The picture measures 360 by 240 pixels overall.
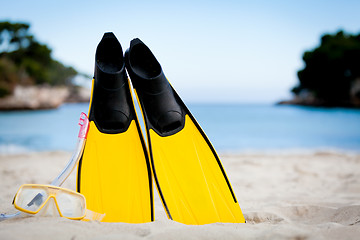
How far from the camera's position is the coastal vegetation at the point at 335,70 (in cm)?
2953

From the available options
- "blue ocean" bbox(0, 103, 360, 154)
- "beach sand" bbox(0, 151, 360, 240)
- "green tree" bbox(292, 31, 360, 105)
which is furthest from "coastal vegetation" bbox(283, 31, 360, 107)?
"beach sand" bbox(0, 151, 360, 240)

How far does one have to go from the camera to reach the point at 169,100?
73.9 inches

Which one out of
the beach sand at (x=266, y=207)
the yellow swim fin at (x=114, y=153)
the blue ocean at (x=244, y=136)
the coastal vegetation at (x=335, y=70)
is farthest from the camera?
the coastal vegetation at (x=335, y=70)

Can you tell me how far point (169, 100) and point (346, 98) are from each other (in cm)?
3454

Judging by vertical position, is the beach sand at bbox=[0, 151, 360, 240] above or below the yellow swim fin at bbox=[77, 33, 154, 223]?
below

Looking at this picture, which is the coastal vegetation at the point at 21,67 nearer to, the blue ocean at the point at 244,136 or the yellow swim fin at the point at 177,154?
the blue ocean at the point at 244,136

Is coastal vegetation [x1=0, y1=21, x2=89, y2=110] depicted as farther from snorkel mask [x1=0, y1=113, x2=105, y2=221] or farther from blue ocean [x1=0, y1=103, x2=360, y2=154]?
snorkel mask [x1=0, y1=113, x2=105, y2=221]

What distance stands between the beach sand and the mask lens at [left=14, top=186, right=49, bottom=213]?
0.05 meters

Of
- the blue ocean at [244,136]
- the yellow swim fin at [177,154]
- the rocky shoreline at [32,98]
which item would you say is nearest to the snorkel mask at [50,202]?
the yellow swim fin at [177,154]

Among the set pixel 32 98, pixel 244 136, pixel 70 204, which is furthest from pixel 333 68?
pixel 70 204

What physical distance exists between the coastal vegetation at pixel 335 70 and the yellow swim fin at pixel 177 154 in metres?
32.4

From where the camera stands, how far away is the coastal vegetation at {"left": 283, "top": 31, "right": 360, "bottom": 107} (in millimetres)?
29531

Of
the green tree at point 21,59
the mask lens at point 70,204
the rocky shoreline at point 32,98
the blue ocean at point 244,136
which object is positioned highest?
the green tree at point 21,59

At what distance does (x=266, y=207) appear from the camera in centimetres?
211
